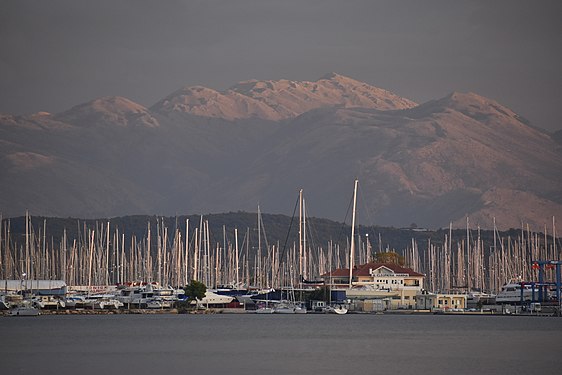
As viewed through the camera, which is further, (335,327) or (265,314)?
(265,314)

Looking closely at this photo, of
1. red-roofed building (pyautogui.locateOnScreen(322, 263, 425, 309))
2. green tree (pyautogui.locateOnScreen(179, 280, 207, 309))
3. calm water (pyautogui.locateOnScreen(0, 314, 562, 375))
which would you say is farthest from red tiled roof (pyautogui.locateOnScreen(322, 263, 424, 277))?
calm water (pyautogui.locateOnScreen(0, 314, 562, 375))

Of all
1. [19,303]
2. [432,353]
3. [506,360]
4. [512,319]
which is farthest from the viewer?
[19,303]

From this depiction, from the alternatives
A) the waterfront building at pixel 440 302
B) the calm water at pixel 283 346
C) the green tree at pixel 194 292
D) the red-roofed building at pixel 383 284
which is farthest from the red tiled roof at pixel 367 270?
the calm water at pixel 283 346

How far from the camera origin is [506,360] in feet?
228

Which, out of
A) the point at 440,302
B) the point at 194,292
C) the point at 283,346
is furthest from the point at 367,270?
the point at 283,346

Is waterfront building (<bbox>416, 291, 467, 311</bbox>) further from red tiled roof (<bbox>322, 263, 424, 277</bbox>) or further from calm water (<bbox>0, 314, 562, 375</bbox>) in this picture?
calm water (<bbox>0, 314, 562, 375</bbox>)

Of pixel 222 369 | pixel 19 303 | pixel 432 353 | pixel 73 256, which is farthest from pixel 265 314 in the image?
pixel 222 369

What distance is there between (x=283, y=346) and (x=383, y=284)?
186 feet

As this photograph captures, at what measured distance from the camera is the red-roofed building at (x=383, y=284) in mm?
135125

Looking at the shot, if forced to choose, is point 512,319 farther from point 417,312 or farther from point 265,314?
point 265,314

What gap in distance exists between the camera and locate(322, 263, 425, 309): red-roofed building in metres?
135

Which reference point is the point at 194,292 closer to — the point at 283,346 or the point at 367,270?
the point at 367,270

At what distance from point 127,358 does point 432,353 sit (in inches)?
723

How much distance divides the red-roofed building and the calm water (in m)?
14.7
